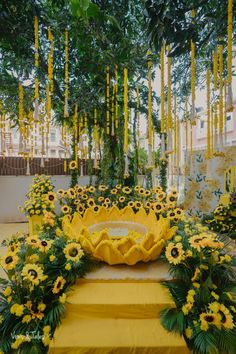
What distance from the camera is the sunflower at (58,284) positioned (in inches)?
63.7

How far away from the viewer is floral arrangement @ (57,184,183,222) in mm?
2873

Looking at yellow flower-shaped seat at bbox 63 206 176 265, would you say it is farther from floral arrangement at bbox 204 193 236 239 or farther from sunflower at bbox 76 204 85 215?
floral arrangement at bbox 204 193 236 239

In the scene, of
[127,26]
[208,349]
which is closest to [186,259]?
[208,349]

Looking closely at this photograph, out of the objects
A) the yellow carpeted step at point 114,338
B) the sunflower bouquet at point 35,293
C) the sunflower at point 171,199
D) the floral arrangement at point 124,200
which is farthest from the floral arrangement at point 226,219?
the sunflower bouquet at point 35,293

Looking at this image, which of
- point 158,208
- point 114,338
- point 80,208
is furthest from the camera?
point 80,208

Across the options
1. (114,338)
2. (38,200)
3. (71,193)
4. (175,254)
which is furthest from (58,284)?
(38,200)

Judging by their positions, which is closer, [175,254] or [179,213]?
[175,254]

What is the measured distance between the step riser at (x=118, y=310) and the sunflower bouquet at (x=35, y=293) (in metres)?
0.12

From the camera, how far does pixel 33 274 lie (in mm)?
1592

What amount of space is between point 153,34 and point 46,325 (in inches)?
91.5

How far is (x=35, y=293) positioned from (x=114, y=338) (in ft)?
2.07

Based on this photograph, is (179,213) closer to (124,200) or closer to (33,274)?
(124,200)

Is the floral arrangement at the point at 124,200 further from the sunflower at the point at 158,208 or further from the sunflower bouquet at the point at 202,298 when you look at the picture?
the sunflower bouquet at the point at 202,298

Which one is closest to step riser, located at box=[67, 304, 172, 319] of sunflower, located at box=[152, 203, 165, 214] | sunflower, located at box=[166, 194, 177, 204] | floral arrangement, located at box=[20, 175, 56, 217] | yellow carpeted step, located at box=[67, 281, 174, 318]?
yellow carpeted step, located at box=[67, 281, 174, 318]
